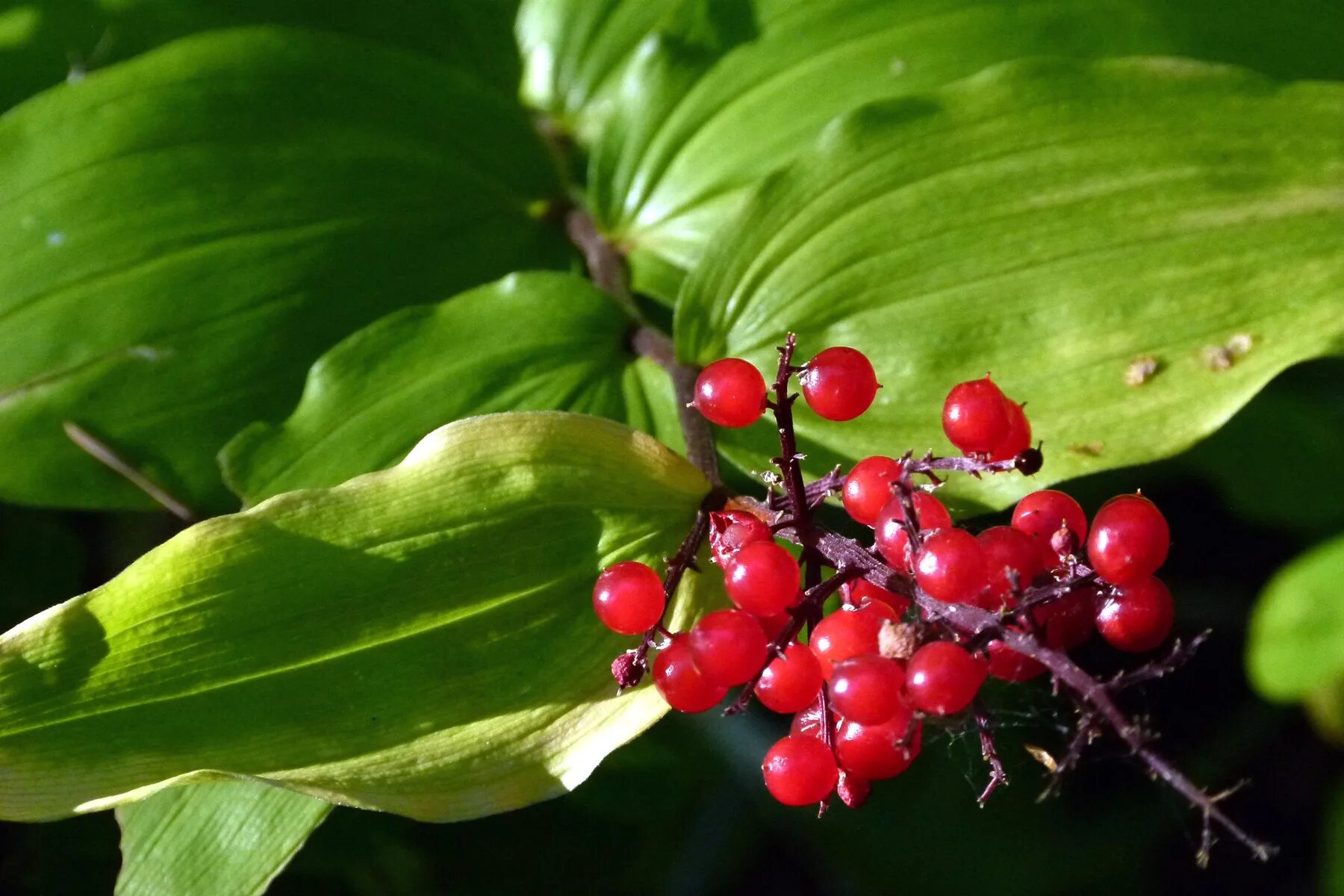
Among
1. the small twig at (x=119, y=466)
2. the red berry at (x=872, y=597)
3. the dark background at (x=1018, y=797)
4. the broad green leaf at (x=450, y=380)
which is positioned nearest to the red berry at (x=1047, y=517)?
the red berry at (x=872, y=597)

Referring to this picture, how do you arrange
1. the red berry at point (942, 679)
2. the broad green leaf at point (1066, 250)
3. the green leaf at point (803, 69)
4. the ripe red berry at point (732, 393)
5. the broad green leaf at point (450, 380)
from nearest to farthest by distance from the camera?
the red berry at point (942, 679) < the ripe red berry at point (732, 393) < the broad green leaf at point (1066, 250) < the broad green leaf at point (450, 380) < the green leaf at point (803, 69)

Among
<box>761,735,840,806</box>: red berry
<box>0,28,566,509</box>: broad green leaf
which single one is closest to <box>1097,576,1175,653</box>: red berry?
<box>761,735,840,806</box>: red berry

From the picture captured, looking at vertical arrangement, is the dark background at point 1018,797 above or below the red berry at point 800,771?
below

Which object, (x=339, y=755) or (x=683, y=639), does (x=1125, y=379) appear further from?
(x=339, y=755)

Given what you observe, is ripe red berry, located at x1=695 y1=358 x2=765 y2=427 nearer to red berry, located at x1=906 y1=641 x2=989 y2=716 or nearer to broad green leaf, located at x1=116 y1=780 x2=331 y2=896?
red berry, located at x1=906 y1=641 x2=989 y2=716

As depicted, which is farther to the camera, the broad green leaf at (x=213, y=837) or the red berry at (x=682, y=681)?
the broad green leaf at (x=213, y=837)

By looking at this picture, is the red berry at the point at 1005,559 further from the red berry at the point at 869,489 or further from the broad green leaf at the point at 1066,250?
the broad green leaf at the point at 1066,250

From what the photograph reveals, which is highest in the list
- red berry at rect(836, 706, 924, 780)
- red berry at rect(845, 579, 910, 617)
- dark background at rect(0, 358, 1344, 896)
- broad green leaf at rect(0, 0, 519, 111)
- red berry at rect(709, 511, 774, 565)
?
broad green leaf at rect(0, 0, 519, 111)
